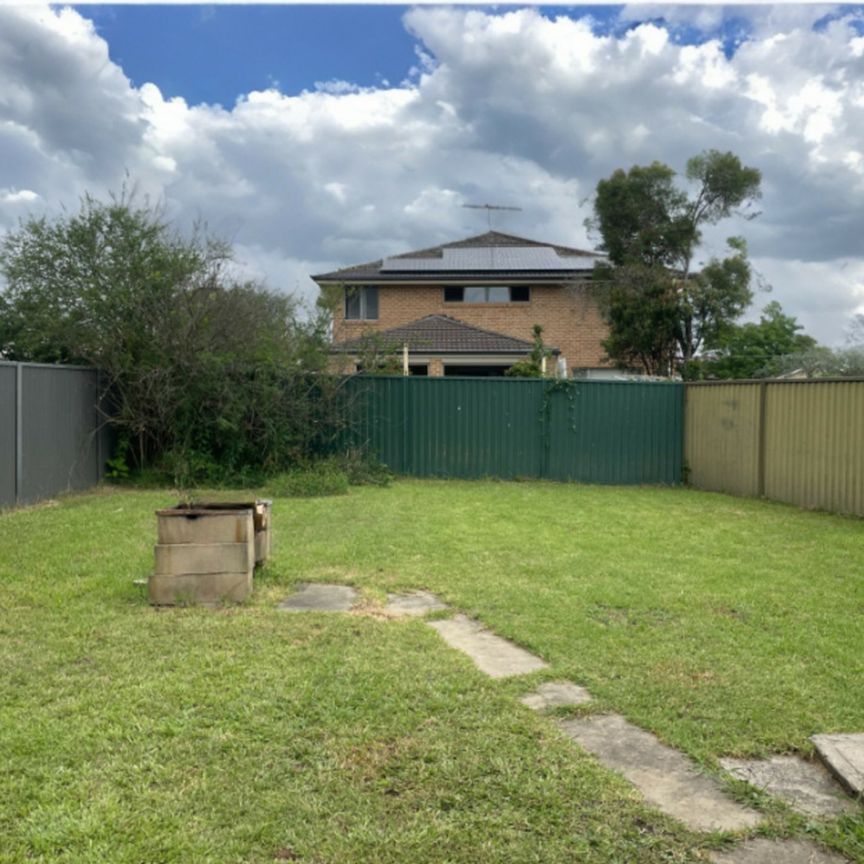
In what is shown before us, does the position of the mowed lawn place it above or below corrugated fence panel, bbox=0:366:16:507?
below

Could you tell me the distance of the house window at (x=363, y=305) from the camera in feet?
78.9

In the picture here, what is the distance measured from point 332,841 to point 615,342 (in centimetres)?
1729

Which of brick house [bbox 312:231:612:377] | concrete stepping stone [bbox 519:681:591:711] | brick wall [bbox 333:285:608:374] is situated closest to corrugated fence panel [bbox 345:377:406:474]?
brick house [bbox 312:231:612:377]

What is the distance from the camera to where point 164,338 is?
452 inches

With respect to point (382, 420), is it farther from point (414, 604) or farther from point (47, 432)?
point (414, 604)

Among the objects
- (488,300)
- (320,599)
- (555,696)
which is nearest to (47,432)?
(320,599)

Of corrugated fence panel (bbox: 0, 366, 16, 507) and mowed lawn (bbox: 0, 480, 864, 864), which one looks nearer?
mowed lawn (bbox: 0, 480, 864, 864)

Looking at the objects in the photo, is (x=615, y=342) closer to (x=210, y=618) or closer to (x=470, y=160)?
(x=470, y=160)

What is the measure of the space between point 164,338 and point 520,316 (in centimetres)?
1435

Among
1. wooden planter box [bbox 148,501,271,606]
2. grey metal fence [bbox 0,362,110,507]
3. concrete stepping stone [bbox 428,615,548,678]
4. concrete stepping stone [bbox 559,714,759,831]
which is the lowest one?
concrete stepping stone [bbox 559,714,759,831]

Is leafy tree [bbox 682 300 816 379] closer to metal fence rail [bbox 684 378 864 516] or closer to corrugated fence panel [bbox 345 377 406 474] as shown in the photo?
metal fence rail [bbox 684 378 864 516]

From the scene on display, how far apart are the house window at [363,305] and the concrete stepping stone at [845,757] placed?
21990mm

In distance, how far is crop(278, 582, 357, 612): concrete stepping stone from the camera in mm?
4977

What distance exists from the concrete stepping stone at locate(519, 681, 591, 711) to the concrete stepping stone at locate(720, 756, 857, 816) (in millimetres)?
741
